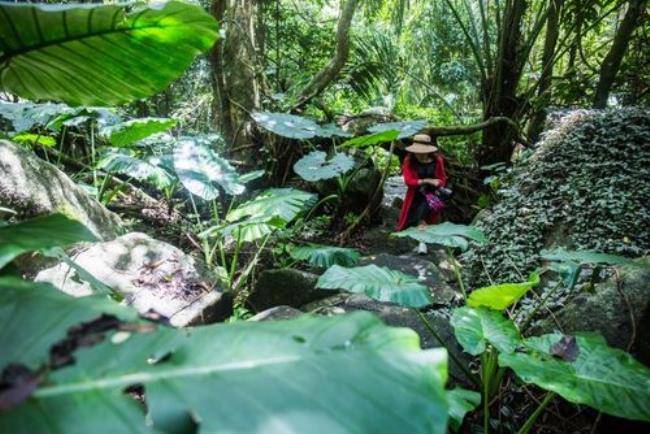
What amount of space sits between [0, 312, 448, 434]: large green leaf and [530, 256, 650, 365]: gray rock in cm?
218

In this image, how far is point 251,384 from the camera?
Answer: 0.49 metres

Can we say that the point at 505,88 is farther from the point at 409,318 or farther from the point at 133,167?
the point at 133,167

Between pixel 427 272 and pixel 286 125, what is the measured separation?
7.01ft

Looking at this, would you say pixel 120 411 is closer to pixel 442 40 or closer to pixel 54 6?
pixel 54 6

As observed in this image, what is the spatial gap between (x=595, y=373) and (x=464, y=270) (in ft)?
7.07

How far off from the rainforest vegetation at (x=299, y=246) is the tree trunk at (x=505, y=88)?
29mm

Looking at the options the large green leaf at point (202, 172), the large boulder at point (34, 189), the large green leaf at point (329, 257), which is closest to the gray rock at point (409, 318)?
the large green leaf at point (329, 257)

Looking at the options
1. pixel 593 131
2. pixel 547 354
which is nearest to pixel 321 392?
pixel 547 354

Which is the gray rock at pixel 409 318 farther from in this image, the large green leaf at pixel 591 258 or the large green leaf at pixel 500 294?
the large green leaf at pixel 591 258

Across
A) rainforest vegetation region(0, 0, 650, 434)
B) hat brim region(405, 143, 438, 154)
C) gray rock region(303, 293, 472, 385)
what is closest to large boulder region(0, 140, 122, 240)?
rainforest vegetation region(0, 0, 650, 434)

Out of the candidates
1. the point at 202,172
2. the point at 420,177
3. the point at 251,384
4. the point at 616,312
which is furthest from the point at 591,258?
the point at 202,172

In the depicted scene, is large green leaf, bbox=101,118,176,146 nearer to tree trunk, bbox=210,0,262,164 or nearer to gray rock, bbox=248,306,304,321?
gray rock, bbox=248,306,304,321

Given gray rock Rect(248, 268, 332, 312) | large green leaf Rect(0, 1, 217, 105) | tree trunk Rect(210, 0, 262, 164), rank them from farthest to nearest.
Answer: tree trunk Rect(210, 0, 262, 164)
gray rock Rect(248, 268, 332, 312)
large green leaf Rect(0, 1, 217, 105)

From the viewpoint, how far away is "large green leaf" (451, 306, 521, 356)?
1.74m
